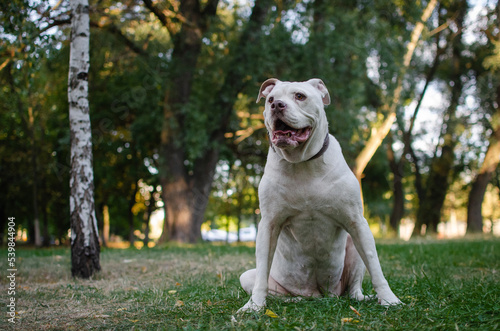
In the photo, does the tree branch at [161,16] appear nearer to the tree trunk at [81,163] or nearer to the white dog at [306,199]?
the tree trunk at [81,163]

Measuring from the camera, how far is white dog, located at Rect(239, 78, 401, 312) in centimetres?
351

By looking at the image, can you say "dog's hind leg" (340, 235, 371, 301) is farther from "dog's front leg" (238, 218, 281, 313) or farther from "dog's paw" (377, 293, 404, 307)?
"dog's front leg" (238, 218, 281, 313)

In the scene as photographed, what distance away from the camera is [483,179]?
674 inches

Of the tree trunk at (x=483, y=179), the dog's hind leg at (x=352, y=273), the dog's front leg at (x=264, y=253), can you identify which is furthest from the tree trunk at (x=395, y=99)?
the dog's front leg at (x=264, y=253)

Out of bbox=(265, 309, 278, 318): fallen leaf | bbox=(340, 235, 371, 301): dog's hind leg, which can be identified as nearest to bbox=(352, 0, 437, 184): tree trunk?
bbox=(340, 235, 371, 301): dog's hind leg

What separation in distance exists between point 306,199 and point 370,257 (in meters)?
0.73

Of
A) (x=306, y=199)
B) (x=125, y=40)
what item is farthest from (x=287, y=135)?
(x=125, y=40)

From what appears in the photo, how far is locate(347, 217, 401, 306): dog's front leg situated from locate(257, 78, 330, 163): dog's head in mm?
730

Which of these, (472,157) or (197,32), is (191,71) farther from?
(472,157)

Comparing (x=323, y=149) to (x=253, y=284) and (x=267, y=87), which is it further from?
(x=253, y=284)

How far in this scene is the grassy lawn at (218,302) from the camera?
3.03 metres

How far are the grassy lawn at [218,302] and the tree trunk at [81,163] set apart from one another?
14.2 inches

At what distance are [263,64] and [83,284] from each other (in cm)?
973

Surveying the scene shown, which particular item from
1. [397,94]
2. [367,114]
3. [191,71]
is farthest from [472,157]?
[191,71]
